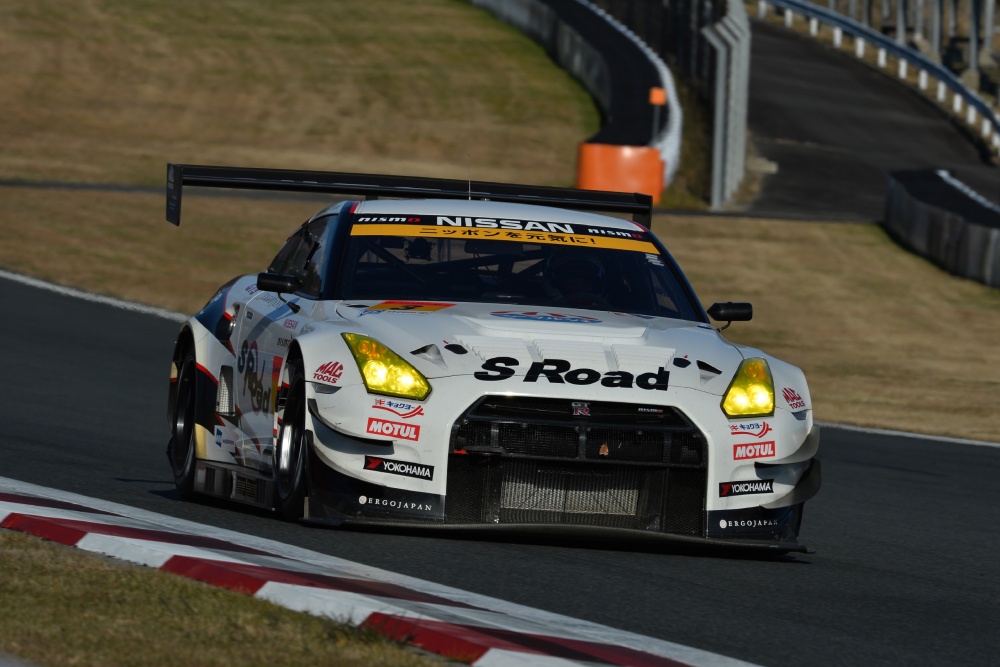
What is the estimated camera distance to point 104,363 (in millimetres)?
13953

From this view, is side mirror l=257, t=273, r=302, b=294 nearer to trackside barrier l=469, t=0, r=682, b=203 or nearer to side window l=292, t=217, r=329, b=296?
side window l=292, t=217, r=329, b=296

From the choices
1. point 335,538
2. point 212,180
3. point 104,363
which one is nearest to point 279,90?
point 104,363

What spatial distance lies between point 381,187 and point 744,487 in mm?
2829

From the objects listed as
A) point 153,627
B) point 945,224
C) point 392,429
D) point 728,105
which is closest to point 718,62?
point 728,105

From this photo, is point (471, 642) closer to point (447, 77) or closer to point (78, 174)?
point (78, 174)

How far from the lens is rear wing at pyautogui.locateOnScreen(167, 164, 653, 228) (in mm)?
8742

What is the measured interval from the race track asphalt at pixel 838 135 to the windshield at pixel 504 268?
19961 millimetres

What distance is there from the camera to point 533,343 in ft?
22.5

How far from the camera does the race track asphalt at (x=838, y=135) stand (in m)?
32.1

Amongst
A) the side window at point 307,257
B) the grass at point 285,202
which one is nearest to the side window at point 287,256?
the side window at point 307,257

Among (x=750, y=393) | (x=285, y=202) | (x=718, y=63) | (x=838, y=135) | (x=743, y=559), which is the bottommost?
(x=838, y=135)

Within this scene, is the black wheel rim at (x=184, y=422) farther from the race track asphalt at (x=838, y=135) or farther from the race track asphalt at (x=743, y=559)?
the race track asphalt at (x=838, y=135)

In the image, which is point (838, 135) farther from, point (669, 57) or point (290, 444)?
point (290, 444)

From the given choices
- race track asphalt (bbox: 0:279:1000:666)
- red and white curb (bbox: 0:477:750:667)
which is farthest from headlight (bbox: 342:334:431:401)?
red and white curb (bbox: 0:477:750:667)
